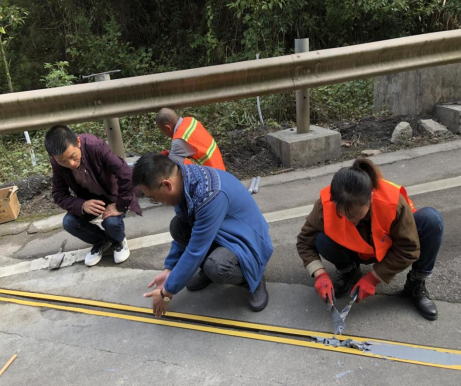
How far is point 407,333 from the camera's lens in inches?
77.7

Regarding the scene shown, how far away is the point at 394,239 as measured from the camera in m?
1.93

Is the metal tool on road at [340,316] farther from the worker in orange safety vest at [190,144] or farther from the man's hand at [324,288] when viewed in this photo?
the worker in orange safety vest at [190,144]

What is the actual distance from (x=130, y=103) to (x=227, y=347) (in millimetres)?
2148

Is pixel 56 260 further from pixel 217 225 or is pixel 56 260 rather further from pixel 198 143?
pixel 217 225

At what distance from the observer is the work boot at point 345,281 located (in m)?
2.26

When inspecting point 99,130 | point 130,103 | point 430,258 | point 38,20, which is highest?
point 38,20

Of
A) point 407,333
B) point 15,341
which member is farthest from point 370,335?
point 15,341

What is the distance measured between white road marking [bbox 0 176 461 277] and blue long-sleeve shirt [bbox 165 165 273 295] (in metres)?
0.84

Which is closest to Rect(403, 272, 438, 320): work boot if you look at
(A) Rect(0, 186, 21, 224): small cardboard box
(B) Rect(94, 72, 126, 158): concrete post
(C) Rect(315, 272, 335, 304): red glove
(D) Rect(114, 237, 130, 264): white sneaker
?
(C) Rect(315, 272, 335, 304): red glove

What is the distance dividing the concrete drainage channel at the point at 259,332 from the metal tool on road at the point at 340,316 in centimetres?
4

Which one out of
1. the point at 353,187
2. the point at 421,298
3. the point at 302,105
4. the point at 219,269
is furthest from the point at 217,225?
the point at 302,105

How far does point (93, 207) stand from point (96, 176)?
231mm

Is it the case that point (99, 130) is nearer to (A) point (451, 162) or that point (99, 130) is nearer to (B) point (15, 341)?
(B) point (15, 341)

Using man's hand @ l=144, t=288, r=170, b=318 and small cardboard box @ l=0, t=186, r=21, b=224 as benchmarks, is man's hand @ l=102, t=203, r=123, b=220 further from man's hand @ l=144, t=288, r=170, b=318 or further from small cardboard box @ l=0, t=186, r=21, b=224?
small cardboard box @ l=0, t=186, r=21, b=224
